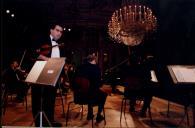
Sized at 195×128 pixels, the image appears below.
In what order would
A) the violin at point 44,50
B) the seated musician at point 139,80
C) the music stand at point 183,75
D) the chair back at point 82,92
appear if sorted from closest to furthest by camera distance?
the music stand at point 183,75, the violin at point 44,50, the chair back at point 82,92, the seated musician at point 139,80

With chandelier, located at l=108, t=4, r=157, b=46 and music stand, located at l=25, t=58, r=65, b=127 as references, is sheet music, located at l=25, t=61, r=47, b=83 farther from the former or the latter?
chandelier, located at l=108, t=4, r=157, b=46

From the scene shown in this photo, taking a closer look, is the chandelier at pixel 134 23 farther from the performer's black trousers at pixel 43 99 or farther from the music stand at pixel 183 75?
the performer's black trousers at pixel 43 99

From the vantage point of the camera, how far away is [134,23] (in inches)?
299

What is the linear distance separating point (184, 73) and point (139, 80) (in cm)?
177

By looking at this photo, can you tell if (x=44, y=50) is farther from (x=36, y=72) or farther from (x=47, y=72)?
(x=47, y=72)

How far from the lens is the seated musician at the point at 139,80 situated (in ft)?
20.5

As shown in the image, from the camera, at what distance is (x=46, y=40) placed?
5.05 m

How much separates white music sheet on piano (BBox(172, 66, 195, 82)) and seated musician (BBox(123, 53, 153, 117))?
5.42ft

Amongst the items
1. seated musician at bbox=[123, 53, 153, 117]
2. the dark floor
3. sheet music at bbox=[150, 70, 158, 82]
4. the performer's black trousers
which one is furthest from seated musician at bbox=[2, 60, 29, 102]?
sheet music at bbox=[150, 70, 158, 82]

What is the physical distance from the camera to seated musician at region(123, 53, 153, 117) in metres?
6.26

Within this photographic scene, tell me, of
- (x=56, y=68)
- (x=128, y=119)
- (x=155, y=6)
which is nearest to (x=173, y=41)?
(x=155, y=6)

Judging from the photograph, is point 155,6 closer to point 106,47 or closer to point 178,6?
point 178,6

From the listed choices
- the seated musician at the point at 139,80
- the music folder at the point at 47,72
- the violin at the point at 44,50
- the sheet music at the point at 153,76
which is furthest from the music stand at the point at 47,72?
the sheet music at the point at 153,76

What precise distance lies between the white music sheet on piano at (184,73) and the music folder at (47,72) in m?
1.64
